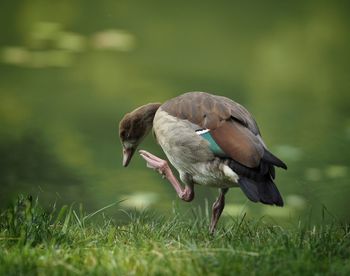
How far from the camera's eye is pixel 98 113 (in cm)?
1238

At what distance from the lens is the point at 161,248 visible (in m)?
5.31

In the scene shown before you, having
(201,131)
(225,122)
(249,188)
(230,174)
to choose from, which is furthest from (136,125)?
(249,188)

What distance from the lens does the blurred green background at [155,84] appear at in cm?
1049

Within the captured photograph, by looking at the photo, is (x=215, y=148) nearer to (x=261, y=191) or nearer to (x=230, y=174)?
(x=230, y=174)

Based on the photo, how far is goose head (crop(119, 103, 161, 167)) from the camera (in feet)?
24.3

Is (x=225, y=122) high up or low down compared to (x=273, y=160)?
up

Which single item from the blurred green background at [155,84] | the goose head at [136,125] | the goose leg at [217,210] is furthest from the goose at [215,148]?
the blurred green background at [155,84]

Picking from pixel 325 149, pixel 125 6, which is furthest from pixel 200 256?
pixel 125 6

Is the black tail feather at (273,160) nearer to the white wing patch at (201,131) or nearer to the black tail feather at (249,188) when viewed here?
the black tail feather at (249,188)

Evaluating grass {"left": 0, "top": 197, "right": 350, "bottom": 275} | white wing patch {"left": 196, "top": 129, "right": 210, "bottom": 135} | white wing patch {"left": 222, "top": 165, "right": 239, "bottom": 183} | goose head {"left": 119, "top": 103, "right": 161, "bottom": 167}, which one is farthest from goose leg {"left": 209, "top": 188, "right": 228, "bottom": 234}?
goose head {"left": 119, "top": 103, "right": 161, "bottom": 167}

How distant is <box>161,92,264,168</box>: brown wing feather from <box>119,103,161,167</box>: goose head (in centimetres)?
52

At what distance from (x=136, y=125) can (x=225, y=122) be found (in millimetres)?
1319

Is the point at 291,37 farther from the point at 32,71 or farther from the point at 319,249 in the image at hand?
the point at 319,249

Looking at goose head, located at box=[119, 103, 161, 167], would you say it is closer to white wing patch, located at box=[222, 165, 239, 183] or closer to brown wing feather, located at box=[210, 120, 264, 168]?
brown wing feather, located at box=[210, 120, 264, 168]
